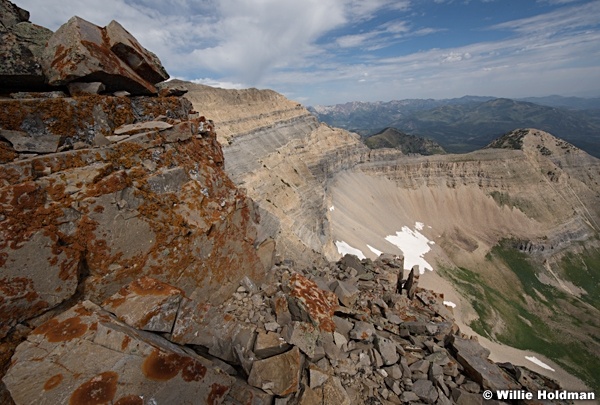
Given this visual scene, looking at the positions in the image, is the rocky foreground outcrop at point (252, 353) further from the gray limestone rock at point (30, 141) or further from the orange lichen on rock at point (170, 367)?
the gray limestone rock at point (30, 141)

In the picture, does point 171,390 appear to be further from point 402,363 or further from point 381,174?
point 381,174

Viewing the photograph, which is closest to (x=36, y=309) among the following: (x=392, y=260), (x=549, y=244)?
(x=392, y=260)

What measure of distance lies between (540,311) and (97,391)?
274 ft

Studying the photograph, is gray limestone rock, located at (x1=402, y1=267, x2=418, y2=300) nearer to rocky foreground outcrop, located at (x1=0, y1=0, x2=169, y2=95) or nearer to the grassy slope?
rocky foreground outcrop, located at (x1=0, y1=0, x2=169, y2=95)

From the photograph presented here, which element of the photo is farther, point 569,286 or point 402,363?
point 569,286

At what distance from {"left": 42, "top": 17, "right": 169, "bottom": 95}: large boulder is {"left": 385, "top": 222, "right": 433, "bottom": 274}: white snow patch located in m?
64.1

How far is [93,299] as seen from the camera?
586 centimetres

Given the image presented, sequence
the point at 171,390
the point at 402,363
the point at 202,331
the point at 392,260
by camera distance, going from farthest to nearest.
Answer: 1. the point at 392,260
2. the point at 402,363
3. the point at 202,331
4. the point at 171,390

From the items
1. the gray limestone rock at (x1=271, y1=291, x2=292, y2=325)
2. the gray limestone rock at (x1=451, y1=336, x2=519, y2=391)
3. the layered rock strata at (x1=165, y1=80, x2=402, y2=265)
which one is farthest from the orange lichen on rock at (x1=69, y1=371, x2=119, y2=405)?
the layered rock strata at (x1=165, y1=80, x2=402, y2=265)

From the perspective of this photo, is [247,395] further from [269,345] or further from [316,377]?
[316,377]

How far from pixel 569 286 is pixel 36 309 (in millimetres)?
107958

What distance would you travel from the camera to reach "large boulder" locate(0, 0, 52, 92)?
6.06 metres

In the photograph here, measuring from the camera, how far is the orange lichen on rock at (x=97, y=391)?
13.4ft

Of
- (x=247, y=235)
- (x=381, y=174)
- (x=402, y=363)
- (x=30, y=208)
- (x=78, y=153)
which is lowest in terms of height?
(x=381, y=174)
